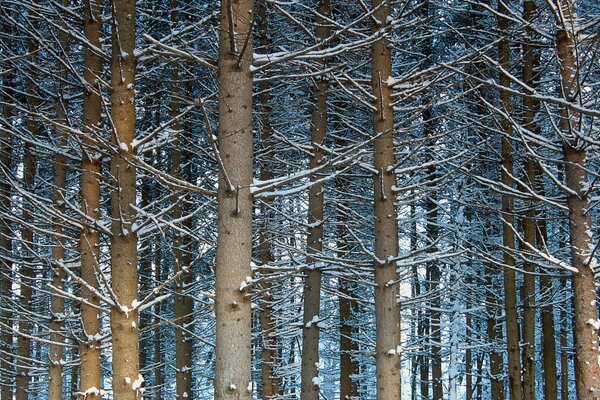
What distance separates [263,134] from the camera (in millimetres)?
11039

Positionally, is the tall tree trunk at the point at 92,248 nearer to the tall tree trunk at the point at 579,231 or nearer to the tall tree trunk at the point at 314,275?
the tall tree trunk at the point at 314,275

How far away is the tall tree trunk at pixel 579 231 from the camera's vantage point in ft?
16.7

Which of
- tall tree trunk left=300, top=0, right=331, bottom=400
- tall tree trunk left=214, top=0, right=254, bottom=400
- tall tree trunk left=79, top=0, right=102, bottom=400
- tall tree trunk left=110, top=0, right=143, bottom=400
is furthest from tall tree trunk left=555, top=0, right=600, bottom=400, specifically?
tall tree trunk left=79, top=0, right=102, bottom=400

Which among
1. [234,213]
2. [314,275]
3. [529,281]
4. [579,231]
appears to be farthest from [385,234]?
[529,281]

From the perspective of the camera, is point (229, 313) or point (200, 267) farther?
point (200, 267)

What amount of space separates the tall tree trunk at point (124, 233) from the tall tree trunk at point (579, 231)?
3765 millimetres

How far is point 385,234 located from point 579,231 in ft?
6.96

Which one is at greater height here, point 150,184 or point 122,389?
point 150,184

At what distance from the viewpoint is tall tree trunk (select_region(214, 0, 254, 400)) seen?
13.0 feet

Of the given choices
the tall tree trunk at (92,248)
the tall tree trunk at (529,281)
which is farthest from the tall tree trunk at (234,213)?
the tall tree trunk at (529,281)

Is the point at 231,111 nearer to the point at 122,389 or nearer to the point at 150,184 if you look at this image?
the point at 122,389

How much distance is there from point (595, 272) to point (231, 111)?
3483mm

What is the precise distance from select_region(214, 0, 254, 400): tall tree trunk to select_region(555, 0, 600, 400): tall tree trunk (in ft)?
8.95

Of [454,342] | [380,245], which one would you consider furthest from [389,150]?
[454,342]
